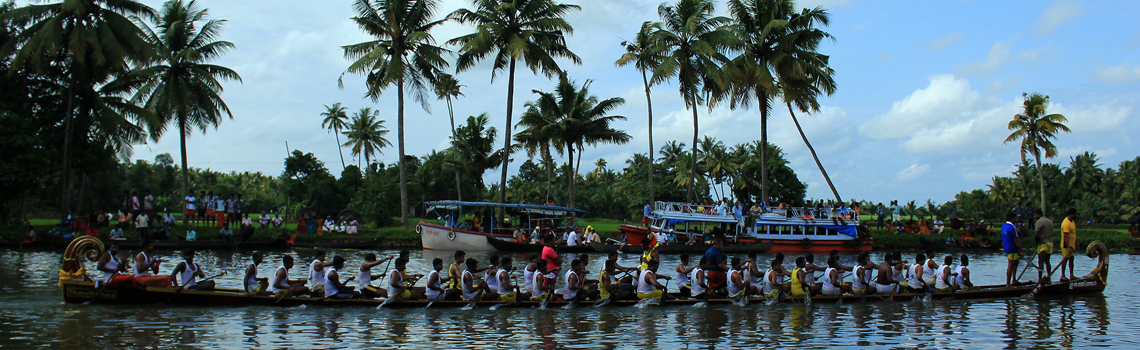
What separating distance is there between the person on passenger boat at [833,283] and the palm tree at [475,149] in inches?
1319

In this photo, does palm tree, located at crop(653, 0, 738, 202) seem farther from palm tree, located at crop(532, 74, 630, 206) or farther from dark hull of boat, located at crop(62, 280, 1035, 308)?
dark hull of boat, located at crop(62, 280, 1035, 308)

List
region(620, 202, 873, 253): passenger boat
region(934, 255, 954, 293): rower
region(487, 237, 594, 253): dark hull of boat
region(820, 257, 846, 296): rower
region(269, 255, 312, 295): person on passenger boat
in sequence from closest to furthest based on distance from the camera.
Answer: region(269, 255, 312, 295): person on passenger boat, region(820, 257, 846, 296): rower, region(934, 255, 954, 293): rower, region(487, 237, 594, 253): dark hull of boat, region(620, 202, 873, 253): passenger boat

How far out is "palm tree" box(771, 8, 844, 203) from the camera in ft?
119

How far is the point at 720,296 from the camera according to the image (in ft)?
50.5

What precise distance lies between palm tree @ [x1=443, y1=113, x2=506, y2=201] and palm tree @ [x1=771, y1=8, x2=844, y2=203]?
1875 cm

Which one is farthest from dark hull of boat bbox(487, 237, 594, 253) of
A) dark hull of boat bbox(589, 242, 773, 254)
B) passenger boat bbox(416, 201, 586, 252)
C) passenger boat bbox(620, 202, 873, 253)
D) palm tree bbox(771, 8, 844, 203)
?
palm tree bbox(771, 8, 844, 203)

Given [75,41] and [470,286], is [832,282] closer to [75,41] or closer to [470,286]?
[470,286]

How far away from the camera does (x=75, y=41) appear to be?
2812cm

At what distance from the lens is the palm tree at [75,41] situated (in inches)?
1107

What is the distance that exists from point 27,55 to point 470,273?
2363 centimetres

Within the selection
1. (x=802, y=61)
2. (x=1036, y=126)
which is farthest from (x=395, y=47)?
(x=1036, y=126)

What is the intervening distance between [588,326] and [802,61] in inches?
1094

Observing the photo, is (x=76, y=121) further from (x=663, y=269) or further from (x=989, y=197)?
(x=989, y=197)

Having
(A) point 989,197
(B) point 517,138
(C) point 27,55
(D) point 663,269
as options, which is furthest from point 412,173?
(A) point 989,197
